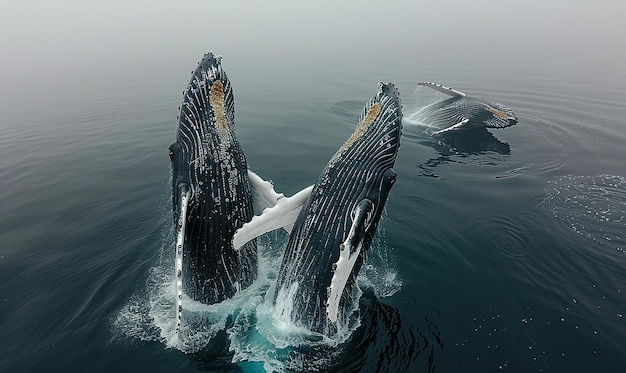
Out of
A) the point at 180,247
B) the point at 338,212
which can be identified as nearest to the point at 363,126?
the point at 338,212

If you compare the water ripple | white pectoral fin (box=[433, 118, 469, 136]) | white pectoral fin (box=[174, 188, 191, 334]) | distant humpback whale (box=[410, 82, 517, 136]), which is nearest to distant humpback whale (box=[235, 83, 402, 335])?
white pectoral fin (box=[174, 188, 191, 334])

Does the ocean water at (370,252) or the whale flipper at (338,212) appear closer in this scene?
the whale flipper at (338,212)

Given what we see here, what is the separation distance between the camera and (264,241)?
34.6 feet

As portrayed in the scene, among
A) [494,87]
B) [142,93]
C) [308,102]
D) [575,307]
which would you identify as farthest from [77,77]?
[575,307]

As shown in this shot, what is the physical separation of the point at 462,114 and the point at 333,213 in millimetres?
15381

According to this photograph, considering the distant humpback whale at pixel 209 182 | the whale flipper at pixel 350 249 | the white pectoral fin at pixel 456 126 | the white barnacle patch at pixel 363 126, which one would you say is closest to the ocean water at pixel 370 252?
the white pectoral fin at pixel 456 126

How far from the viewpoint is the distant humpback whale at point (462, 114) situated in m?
19.0

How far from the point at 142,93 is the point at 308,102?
47.0 feet

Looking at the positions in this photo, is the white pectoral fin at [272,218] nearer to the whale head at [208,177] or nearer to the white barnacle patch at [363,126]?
the whale head at [208,177]

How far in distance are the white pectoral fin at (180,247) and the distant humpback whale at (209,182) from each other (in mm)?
22

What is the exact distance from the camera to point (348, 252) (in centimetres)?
580

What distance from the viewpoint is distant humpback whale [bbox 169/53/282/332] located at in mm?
6832

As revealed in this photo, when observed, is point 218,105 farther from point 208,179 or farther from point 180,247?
point 180,247

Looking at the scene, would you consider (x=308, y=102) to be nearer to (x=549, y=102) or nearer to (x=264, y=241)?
(x=549, y=102)
